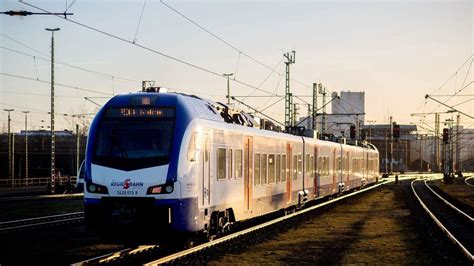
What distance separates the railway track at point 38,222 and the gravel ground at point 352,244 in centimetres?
792

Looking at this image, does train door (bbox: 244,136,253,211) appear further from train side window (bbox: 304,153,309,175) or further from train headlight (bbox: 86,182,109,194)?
train side window (bbox: 304,153,309,175)

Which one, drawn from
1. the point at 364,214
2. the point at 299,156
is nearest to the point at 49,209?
the point at 299,156

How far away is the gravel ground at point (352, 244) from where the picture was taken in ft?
53.1

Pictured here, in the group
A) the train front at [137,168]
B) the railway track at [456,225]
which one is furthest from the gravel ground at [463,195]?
the train front at [137,168]

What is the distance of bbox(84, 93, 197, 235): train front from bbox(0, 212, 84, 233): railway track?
23.4ft

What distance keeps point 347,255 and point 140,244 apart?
15.9 ft

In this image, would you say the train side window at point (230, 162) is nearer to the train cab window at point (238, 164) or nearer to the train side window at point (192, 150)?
the train cab window at point (238, 164)

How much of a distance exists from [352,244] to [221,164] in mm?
4219

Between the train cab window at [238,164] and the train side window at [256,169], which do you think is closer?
the train cab window at [238,164]

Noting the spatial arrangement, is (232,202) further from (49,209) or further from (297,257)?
(49,209)

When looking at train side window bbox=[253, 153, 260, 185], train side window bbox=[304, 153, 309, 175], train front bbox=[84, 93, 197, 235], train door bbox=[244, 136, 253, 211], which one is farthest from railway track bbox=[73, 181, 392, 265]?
train side window bbox=[304, 153, 309, 175]

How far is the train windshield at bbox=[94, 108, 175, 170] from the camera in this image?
51.8 feet

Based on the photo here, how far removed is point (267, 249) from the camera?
1798 cm

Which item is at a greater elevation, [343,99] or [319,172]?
[343,99]
